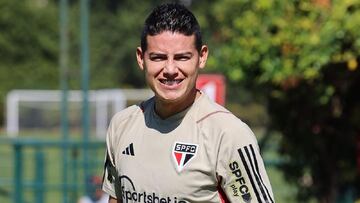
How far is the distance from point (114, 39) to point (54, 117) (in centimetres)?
376

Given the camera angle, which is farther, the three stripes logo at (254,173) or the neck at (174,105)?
the neck at (174,105)

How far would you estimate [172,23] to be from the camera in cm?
410

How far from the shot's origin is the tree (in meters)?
8.70

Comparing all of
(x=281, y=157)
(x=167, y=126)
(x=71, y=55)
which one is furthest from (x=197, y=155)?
(x=71, y=55)

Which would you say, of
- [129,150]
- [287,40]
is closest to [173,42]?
[129,150]

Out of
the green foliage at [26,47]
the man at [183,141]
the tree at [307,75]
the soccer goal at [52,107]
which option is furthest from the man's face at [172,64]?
the green foliage at [26,47]

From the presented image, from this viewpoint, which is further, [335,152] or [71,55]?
[71,55]

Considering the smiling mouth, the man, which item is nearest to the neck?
the man

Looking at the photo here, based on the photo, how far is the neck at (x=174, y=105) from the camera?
4.20 metres

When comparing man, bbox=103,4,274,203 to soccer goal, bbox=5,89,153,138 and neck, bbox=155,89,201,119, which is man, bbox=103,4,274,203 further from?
soccer goal, bbox=5,89,153,138

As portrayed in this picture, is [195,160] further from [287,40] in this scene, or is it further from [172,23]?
[287,40]

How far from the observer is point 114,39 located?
137 ft

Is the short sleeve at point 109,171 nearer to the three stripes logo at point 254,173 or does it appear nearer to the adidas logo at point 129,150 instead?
the adidas logo at point 129,150

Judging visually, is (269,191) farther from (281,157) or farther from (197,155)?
(281,157)
